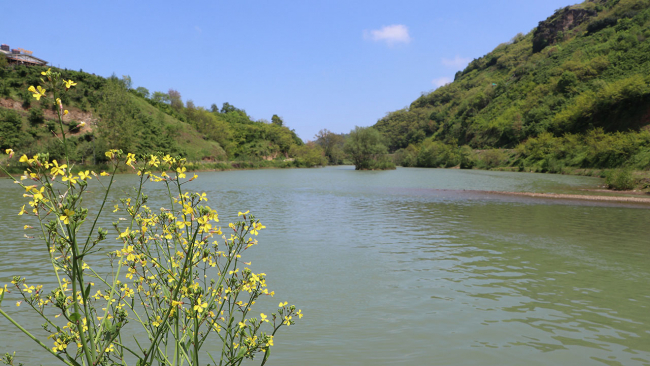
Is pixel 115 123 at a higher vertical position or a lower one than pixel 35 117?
lower

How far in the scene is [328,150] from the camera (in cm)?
15262

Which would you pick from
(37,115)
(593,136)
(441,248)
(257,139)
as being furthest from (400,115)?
(441,248)

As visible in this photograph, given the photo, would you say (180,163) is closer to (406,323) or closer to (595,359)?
(406,323)

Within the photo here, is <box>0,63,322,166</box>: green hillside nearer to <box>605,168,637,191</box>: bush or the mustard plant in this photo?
the mustard plant

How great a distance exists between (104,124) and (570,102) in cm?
9160

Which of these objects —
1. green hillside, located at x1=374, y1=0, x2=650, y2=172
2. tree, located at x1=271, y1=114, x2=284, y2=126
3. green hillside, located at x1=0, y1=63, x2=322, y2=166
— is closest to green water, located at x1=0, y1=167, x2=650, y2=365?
green hillside, located at x1=0, y1=63, x2=322, y2=166

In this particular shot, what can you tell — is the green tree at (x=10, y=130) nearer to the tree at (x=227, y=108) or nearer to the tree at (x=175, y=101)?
the tree at (x=175, y=101)

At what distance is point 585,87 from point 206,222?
318 ft

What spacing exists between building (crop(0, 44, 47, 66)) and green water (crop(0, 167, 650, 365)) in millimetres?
90538

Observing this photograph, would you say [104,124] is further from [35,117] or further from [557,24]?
[557,24]

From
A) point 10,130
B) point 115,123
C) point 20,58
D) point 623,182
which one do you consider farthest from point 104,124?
point 623,182

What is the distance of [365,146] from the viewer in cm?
8844

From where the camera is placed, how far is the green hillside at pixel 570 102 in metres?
57.9

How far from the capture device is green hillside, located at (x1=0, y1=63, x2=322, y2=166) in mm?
59156
